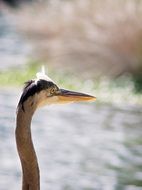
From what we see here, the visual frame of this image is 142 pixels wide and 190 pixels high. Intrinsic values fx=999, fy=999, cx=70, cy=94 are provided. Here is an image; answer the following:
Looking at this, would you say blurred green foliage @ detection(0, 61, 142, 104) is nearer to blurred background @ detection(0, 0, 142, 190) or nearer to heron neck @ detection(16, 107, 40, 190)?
blurred background @ detection(0, 0, 142, 190)

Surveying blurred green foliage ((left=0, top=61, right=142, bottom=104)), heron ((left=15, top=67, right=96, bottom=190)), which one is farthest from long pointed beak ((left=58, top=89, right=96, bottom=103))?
blurred green foliage ((left=0, top=61, right=142, bottom=104))

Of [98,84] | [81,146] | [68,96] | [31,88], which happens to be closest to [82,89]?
[98,84]

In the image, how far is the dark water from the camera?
37.2 feet

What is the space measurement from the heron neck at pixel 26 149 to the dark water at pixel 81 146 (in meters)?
3.90

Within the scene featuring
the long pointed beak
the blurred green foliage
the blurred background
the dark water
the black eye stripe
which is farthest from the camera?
the blurred green foliage

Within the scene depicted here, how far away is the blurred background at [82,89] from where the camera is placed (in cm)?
1186

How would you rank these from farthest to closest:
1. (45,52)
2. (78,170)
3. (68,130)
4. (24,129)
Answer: (45,52), (68,130), (78,170), (24,129)

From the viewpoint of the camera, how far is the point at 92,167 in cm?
1209

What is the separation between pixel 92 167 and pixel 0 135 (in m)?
2.05

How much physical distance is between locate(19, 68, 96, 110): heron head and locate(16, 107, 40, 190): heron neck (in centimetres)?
10

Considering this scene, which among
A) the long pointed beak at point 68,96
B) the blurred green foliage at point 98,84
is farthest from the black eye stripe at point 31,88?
the blurred green foliage at point 98,84

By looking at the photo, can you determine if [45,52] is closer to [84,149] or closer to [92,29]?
[92,29]

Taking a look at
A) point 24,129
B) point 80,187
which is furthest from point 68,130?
point 24,129

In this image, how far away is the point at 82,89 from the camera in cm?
1658
